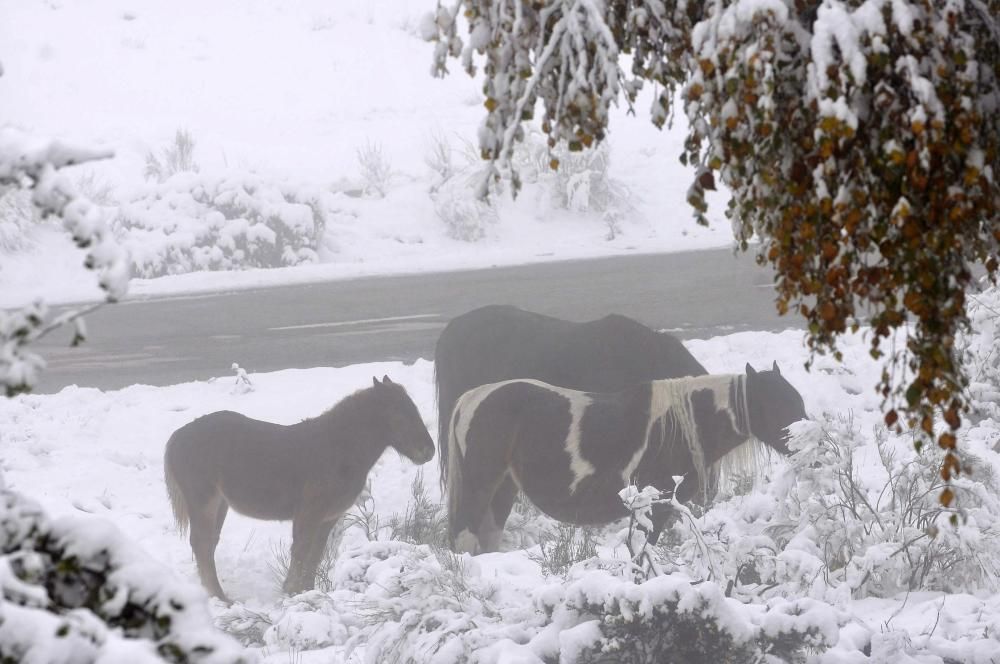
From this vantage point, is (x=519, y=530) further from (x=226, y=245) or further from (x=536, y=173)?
(x=536, y=173)

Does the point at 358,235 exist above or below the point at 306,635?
below

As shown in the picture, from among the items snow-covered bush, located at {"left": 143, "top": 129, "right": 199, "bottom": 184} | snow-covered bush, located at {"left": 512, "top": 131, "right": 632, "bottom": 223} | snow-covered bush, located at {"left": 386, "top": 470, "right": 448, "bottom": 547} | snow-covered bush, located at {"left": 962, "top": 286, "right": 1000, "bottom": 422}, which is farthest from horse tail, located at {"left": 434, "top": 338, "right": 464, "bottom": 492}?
snow-covered bush, located at {"left": 143, "top": 129, "right": 199, "bottom": 184}

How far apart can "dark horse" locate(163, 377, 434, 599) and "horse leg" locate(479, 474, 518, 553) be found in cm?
72

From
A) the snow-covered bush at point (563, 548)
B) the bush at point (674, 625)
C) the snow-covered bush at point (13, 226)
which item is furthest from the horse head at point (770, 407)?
the snow-covered bush at point (13, 226)

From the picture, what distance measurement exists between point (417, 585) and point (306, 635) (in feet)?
1.90

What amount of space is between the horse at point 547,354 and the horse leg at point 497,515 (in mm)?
714

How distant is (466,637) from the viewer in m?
4.89

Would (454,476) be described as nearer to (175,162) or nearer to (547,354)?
(547,354)

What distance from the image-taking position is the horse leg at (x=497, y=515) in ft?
24.6

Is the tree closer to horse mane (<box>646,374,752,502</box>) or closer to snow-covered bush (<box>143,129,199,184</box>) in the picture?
horse mane (<box>646,374,752,502</box>)

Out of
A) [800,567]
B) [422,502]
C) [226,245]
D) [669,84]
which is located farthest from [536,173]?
[669,84]

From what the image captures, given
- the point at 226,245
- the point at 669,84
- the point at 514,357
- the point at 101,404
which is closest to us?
the point at 669,84

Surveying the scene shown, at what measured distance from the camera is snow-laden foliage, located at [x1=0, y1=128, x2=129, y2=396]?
1819 mm

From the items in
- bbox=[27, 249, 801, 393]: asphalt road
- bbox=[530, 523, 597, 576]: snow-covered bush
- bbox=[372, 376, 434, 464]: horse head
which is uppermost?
bbox=[372, 376, 434, 464]: horse head
